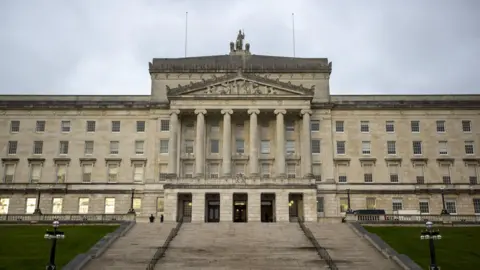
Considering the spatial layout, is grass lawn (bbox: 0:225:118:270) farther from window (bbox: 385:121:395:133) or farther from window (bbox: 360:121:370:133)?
window (bbox: 385:121:395:133)

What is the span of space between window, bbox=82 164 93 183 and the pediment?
16.3 meters

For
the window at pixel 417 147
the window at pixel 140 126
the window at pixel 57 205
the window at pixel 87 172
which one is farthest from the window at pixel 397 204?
the window at pixel 57 205

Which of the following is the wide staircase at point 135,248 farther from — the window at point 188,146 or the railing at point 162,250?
the window at point 188,146

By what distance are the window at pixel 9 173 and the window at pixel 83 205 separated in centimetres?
1081

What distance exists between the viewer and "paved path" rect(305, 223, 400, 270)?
41.6 meters

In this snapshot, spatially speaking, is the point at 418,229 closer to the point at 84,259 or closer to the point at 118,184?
the point at 84,259

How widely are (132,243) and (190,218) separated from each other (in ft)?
74.9

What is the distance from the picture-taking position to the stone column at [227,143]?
74.8 meters

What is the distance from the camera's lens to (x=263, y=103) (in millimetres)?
76812

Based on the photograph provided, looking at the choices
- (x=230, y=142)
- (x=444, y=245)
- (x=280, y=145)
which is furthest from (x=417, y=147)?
(x=444, y=245)

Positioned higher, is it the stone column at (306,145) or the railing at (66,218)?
the stone column at (306,145)

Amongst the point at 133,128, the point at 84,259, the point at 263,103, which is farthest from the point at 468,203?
the point at 84,259

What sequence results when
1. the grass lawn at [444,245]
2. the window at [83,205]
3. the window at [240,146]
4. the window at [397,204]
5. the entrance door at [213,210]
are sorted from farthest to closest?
the window at [240,146] → the window at [83,205] → the window at [397,204] → the entrance door at [213,210] → the grass lawn at [444,245]

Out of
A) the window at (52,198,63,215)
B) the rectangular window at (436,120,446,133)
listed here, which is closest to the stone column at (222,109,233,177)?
the window at (52,198,63,215)
